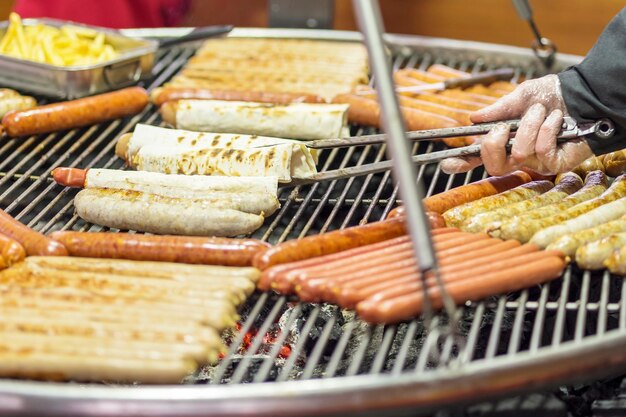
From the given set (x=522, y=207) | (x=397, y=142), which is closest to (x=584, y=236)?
(x=522, y=207)

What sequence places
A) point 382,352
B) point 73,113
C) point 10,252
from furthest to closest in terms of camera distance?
point 73,113
point 10,252
point 382,352

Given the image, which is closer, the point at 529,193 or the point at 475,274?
the point at 475,274

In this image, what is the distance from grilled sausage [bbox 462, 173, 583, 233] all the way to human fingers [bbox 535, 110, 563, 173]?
173mm

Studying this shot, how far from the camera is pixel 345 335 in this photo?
9.80 ft

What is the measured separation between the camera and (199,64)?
217 inches

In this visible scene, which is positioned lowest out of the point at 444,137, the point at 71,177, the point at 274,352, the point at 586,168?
the point at 274,352

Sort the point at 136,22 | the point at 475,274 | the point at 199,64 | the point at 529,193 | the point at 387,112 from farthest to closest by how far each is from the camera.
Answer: the point at 136,22 → the point at 199,64 → the point at 529,193 → the point at 475,274 → the point at 387,112

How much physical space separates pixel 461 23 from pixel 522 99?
4.58 m

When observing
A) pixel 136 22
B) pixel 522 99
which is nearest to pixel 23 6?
pixel 136 22

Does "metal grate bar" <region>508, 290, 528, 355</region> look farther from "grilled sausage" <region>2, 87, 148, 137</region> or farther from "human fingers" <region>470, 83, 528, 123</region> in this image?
"grilled sausage" <region>2, 87, 148, 137</region>

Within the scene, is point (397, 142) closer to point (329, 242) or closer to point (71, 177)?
point (329, 242)

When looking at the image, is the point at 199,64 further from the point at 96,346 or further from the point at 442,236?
the point at 96,346

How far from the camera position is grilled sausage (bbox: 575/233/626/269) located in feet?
10.7

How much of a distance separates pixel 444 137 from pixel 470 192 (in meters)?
0.28
